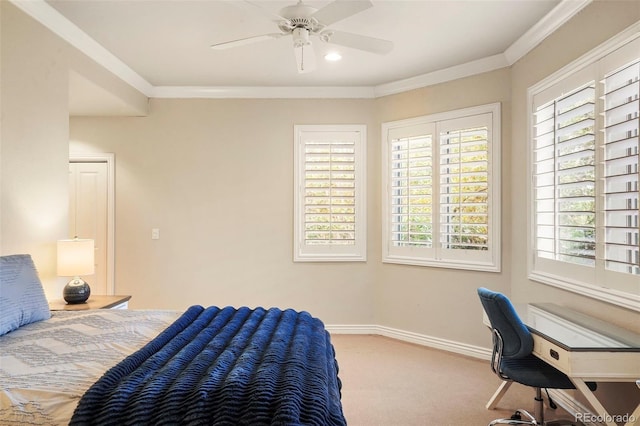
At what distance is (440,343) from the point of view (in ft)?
13.2

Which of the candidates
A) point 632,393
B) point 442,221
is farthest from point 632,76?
point 442,221

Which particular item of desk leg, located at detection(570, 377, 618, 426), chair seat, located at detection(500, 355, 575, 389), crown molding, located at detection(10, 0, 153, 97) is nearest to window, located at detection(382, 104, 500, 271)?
chair seat, located at detection(500, 355, 575, 389)

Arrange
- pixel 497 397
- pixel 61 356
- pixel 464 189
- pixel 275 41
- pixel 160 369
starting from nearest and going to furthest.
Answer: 1. pixel 160 369
2. pixel 61 356
3. pixel 497 397
4. pixel 275 41
5. pixel 464 189

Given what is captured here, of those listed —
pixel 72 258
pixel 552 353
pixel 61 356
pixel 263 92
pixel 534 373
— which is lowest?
pixel 534 373

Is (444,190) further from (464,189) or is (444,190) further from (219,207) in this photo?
(219,207)

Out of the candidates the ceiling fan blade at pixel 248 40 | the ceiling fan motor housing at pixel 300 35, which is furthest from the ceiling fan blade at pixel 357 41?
the ceiling fan blade at pixel 248 40

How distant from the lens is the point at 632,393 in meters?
2.18

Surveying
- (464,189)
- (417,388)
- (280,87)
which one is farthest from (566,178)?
(280,87)

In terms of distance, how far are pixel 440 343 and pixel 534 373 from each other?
179cm

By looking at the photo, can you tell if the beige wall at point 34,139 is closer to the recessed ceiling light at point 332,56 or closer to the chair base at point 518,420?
the recessed ceiling light at point 332,56

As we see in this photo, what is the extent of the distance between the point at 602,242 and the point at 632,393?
84 centimetres

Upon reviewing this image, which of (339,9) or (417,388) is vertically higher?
(339,9)

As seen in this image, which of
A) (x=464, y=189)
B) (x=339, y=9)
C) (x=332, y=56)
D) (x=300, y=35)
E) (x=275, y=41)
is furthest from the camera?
(x=464, y=189)

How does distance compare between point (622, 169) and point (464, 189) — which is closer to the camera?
point (622, 169)
